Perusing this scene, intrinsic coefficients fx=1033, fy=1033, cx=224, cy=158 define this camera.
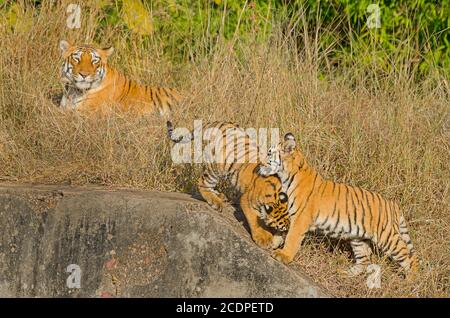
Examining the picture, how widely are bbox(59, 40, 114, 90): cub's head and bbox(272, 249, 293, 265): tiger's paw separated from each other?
314 cm

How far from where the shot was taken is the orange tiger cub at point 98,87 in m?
8.37

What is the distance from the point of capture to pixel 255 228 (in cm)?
614

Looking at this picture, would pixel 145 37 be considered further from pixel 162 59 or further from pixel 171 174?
pixel 171 174

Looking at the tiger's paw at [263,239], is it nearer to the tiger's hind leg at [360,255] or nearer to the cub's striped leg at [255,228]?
the cub's striped leg at [255,228]

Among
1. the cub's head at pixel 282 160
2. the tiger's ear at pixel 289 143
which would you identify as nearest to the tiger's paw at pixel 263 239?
the cub's head at pixel 282 160

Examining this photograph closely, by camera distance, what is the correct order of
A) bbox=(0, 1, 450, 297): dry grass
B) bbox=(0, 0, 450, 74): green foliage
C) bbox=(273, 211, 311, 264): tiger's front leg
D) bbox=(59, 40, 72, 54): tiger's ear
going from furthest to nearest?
bbox=(0, 0, 450, 74): green foliage, bbox=(59, 40, 72, 54): tiger's ear, bbox=(0, 1, 450, 297): dry grass, bbox=(273, 211, 311, 264): tiger's front leg

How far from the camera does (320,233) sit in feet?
21.1

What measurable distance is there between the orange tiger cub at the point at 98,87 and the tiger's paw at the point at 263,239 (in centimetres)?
243

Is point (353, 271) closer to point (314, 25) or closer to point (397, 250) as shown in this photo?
point (397, 250)

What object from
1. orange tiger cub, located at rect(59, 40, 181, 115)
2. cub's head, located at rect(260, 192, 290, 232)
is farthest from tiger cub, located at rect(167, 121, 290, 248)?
orange tiger cub, located at rect(59, 40, 181, 115)

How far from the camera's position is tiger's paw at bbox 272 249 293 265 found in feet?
19.5

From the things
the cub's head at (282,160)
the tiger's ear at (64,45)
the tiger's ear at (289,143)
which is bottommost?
the cub's head at (282,160)

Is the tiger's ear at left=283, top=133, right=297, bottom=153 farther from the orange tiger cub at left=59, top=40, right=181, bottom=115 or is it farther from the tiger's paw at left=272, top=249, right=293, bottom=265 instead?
the orange tiger cub at left=59, top=40, right=181, bottom=115

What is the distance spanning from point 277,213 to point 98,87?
3.03 meters
